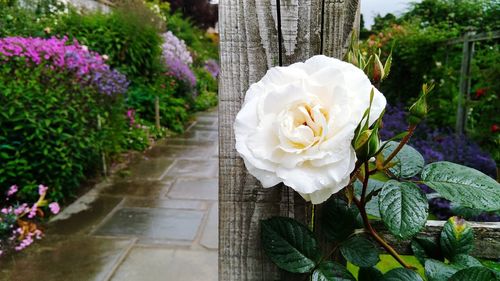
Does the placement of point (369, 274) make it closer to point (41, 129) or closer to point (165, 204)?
point (41, 129)

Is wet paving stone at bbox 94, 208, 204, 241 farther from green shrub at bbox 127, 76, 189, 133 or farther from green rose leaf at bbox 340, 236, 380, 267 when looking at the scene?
green shrub at bbox 127, 76, 189, 133

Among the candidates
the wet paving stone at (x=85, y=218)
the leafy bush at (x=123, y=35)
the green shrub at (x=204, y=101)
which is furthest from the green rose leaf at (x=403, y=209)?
the green shrub at (x=204, y=101)

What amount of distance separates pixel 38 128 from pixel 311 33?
2.88 meters

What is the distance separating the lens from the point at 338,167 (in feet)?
1.82

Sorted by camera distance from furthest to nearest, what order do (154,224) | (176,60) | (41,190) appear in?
(176,60) < (154,224) < (41,190)

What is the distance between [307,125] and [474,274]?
37cm

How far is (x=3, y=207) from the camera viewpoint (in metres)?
3.14

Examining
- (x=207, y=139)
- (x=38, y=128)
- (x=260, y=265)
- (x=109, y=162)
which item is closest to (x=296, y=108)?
(x=260, y=265)

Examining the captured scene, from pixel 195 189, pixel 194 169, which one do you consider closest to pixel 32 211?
pixel 195 189

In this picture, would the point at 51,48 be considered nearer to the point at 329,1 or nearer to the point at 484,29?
the point at 329,1

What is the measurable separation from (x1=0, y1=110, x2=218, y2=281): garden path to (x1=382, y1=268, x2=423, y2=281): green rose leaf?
1.90 meters

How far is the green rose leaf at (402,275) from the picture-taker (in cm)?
71

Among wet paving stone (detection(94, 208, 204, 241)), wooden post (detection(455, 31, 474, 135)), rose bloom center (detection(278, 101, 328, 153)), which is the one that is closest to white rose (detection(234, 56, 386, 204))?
rose bloom center (detection(278, 101, 328, 153))

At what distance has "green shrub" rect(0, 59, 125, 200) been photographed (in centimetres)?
307
